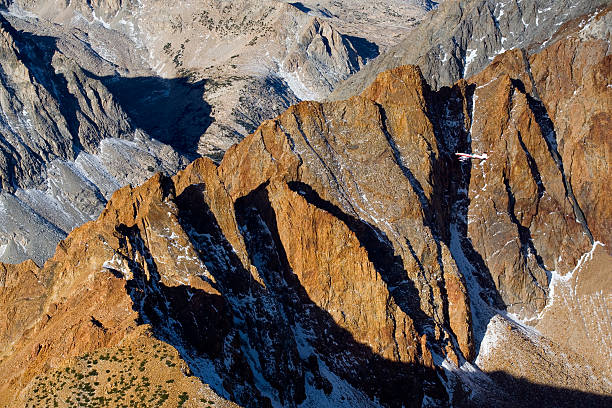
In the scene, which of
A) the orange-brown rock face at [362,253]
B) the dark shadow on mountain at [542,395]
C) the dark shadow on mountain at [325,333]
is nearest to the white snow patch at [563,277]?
the orange-brown rock face at [362,253]

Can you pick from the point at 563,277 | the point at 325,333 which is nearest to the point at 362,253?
the point at 325,333

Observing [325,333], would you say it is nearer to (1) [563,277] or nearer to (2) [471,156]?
(2) [471,156]

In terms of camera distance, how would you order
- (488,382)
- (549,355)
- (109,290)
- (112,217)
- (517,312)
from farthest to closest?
(517,312) < (549,355) < (488,382) < (112,217) < (109,290)

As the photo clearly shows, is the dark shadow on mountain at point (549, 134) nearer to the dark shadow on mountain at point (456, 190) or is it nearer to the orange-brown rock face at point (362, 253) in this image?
the orange-brown rock face at point (362, 253)

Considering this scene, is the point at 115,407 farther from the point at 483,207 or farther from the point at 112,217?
the point at 483,207

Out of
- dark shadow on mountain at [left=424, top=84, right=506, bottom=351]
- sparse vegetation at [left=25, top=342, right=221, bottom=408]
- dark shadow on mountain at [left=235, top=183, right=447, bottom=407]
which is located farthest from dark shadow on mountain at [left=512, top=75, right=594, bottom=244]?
sparse vegetation at [left=25, top=342, right=221, bottom=408]

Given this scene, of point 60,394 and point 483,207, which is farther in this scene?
point 483,207

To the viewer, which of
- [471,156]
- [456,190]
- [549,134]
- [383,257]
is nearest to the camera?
[383,257]

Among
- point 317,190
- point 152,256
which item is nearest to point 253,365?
point 152,256

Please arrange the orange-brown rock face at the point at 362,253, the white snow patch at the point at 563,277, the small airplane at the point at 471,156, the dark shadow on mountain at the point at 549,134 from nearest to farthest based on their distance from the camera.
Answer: the orange-brown rock face at the point at 362,253
the white snow patch at the point at 563,277
the small airplane at the point at 471,156
the dark shadow on mountain at the point at 549,134
